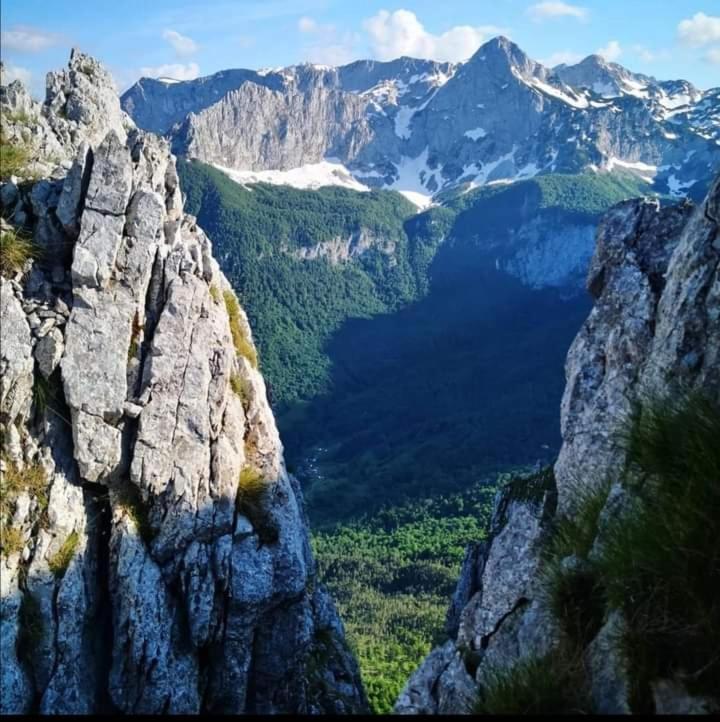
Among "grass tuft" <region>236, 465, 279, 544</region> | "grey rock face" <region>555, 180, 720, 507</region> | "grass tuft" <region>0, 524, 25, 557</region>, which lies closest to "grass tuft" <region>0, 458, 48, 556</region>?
"grass tuft" <region>0, 524, 25, 557</region>

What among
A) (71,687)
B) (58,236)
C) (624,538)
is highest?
(58,236)

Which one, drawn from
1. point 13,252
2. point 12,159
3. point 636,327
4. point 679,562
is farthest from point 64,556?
point 679,562

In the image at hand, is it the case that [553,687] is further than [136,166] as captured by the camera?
No

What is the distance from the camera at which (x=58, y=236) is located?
765 inches

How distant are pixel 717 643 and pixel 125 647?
46.3 ft

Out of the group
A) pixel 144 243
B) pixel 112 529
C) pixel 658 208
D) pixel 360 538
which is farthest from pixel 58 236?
pixel 360 538

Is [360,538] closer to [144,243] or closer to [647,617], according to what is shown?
[144,243]

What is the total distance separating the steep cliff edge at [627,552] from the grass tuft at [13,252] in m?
13.4

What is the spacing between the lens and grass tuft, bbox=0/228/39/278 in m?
18.1

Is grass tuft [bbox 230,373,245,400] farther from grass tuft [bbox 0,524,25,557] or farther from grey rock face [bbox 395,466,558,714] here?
grey rock face [bbox 395,466,558,714]

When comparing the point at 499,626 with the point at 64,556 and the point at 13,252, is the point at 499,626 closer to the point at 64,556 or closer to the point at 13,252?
the point at 64,556

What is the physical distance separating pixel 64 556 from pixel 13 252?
7433 mm

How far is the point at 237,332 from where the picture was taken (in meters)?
25.2

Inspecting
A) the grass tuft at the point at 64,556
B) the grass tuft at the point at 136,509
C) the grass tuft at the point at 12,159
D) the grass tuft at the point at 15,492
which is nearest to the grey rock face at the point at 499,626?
the grass tuft at the point at 136,509
